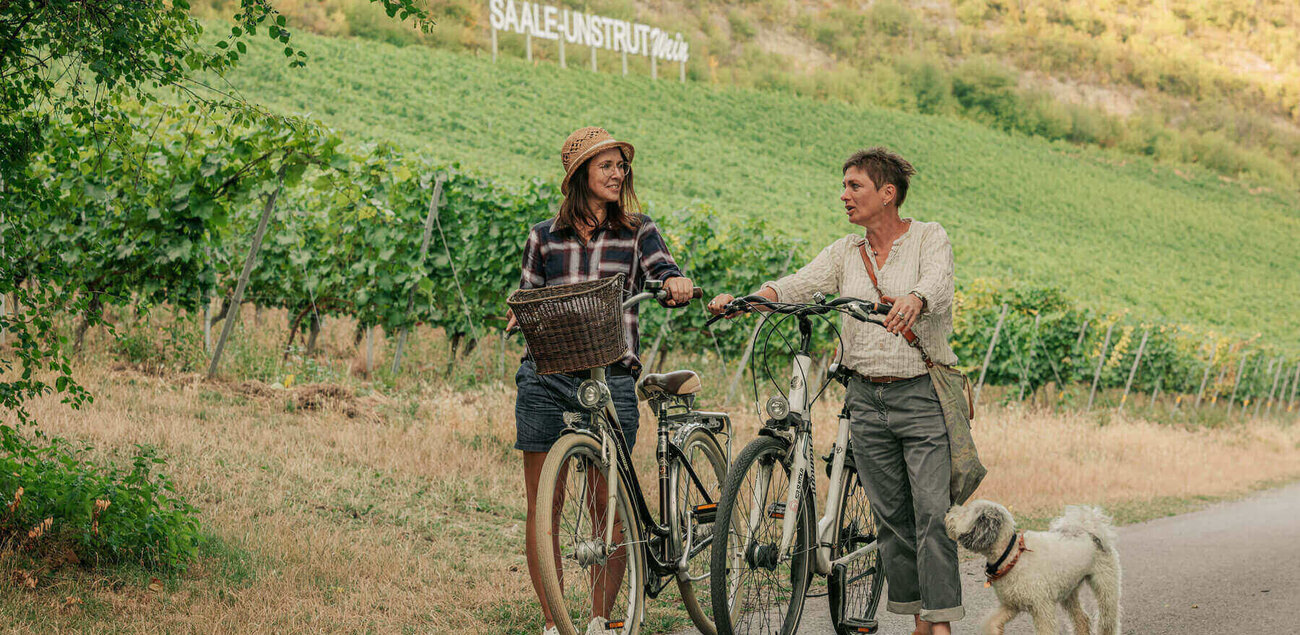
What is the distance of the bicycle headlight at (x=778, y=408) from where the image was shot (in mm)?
3971

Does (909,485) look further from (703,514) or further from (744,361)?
(744,361)

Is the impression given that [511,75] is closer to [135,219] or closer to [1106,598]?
[135,219]

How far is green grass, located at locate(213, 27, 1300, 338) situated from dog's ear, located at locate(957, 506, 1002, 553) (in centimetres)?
2412

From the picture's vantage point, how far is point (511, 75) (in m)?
52.6

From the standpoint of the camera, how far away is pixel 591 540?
3.76 m

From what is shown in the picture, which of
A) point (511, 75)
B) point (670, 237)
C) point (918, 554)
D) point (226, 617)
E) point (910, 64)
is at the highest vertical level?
point (910, 64)

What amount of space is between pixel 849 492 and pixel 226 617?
7.83 feet

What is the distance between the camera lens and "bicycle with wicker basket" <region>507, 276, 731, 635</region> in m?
3.50

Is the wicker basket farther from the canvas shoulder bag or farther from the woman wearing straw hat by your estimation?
the canvas shoulder bag

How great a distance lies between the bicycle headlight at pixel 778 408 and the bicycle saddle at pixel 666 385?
30 centimetres

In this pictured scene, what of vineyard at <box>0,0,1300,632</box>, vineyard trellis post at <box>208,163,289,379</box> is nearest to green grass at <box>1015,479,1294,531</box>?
vineyard at <box>0,0,1300,632</box>

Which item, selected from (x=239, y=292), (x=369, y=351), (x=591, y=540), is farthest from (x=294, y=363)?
(x=591, y=540)

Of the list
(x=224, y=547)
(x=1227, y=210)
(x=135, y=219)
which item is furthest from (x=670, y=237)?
(x=1227, y=210)

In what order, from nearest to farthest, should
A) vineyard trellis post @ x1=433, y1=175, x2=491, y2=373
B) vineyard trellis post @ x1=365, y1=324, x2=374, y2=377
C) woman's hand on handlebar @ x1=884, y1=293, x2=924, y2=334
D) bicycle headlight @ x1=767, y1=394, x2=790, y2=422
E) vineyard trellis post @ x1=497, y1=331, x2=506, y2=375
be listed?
woman's hand on handlebar @ x1=884, y1=293, x2=924, y2=334, bicycle headlight @ x1=767, y1=394, x2=790, y2=422, vineyard trellis post @ x1=433, y1=175, x2=491, y2=373, vineyard trellis post @ x1=365, y1=324, x2=374, y2=377, vineyard trellis post @ x1=497, y1=331, x2=506, y2=375
